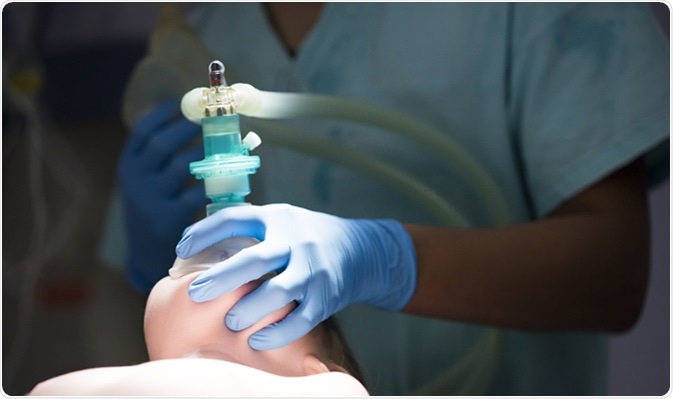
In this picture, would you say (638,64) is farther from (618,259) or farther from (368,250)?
(368,250)

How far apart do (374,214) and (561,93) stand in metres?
0.37

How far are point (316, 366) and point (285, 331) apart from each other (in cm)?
5

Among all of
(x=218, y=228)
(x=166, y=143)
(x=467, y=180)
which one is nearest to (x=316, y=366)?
(x=218, y=228)

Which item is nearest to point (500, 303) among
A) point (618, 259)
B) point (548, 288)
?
point (548, 288)

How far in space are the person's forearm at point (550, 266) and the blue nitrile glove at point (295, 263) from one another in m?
0.11

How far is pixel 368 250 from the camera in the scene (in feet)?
3.56

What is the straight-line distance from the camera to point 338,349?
0.96 metres

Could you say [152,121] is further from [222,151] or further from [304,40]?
[222,151]

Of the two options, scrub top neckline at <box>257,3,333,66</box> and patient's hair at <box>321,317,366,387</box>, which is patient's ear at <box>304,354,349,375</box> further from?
scrub top neckline at <box>257,3,333,66</box>

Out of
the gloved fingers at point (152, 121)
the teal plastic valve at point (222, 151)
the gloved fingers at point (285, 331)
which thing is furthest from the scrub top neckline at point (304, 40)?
the gloved fingers at point (285, 331)

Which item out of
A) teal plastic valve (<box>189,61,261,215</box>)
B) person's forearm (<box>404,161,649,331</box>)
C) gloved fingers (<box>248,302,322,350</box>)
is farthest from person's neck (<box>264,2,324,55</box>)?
gloved fingers (<box>248,302,322,350</box>)

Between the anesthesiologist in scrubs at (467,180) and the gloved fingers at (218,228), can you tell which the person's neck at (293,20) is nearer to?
the anesthesiologist in scrubs at (467,180)

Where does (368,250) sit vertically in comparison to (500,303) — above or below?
above

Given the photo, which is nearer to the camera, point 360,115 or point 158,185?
point 360,115
